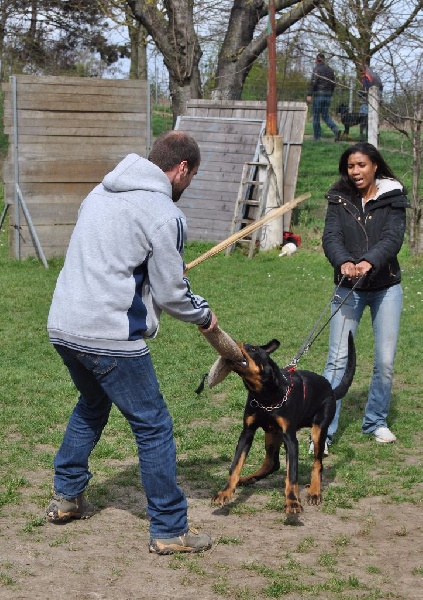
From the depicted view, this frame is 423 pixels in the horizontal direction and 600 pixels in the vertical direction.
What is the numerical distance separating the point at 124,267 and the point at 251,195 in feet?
38.8

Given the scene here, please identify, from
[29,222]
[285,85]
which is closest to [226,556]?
[29,222]

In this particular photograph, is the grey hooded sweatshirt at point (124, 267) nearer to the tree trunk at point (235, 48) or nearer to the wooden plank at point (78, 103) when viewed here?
the wooden plank at point (78, 103)

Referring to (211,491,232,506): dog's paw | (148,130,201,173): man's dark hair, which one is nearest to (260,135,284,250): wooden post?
(211,491,232,506): dog's paw

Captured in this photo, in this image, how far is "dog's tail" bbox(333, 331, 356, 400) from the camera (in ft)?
20.2

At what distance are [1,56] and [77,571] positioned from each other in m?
25.3

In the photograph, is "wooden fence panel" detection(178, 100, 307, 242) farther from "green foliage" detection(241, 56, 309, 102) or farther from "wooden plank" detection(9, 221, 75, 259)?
"green foliage" detection(241, 56, 309, 102)

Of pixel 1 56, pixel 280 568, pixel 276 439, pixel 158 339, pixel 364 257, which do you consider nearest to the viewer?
pixel 280 568

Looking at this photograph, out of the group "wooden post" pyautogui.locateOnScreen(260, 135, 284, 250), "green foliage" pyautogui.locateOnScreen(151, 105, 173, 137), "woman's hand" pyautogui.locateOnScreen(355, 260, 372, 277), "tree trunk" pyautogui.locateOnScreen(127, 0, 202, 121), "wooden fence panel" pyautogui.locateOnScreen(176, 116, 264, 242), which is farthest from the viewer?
"green foliage" pyautogui.locateOnScreen(151, 105, 173, 137)

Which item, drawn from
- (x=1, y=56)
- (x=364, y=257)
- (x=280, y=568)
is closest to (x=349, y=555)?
(x=280, y=568)

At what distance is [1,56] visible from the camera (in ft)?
89.8

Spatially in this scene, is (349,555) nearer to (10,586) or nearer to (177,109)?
(10,586)

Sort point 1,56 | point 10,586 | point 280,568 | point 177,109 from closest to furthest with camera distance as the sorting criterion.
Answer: point 10,586 < point 280,568 < point 177,109 < point 1,56

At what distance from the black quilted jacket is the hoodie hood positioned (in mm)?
2139

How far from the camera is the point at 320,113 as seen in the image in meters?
22.0
